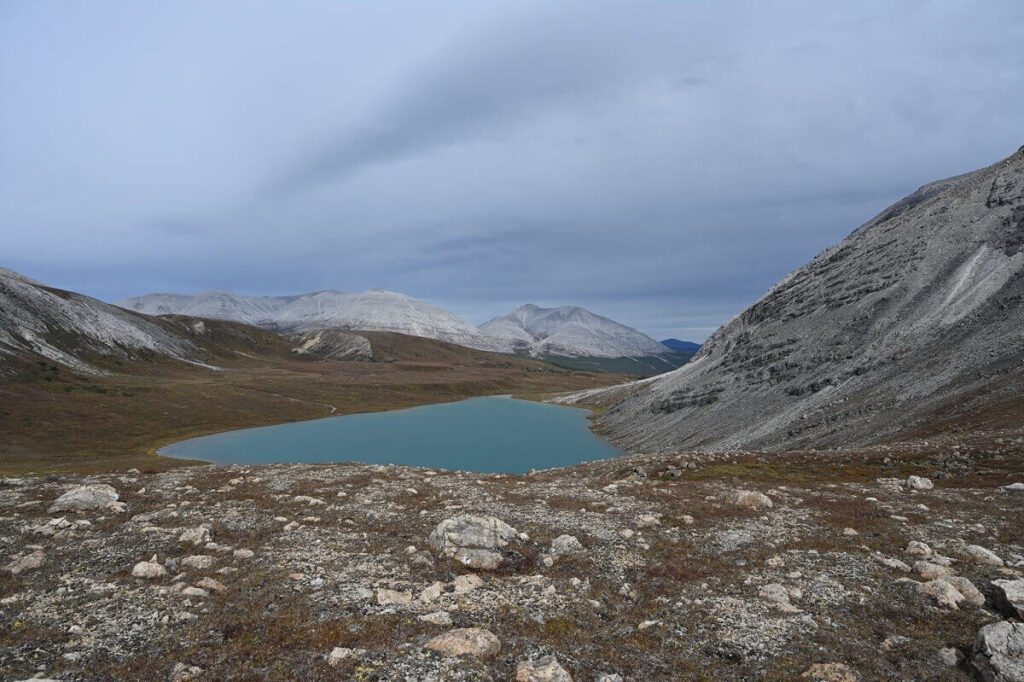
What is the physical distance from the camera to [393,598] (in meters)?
13.0

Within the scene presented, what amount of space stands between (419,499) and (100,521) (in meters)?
12.7

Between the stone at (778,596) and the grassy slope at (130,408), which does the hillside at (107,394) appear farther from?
the stone at (778,596)

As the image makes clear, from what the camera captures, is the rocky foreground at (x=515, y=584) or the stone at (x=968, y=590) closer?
the rocky foreground at (x=515, y=584)

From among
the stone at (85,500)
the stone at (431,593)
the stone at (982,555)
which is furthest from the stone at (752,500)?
the stone at (85,500)

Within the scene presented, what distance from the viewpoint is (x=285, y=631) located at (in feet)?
37.7

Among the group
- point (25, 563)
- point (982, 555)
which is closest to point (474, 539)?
point (25, 563)

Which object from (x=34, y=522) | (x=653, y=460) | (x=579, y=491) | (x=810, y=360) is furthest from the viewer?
(x=810, y=360)

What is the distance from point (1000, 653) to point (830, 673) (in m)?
3.27

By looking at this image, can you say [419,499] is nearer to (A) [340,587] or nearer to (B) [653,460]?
(A) [340,587]

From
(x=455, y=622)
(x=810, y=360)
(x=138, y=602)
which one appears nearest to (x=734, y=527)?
(x=455, y=622)

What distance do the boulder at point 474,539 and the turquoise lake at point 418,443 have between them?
197ft

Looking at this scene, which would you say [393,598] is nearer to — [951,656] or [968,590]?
[951,656]

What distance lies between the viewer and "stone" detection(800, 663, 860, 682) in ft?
31.6

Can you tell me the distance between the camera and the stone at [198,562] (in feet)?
49.4
